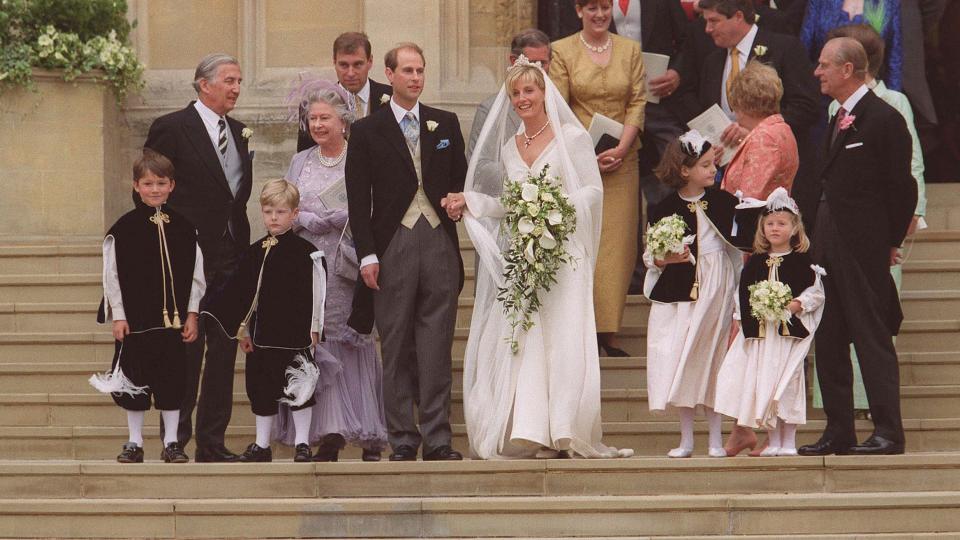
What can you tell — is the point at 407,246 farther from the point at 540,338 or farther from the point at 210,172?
the point at 210,172

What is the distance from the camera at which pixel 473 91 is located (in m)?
15.1

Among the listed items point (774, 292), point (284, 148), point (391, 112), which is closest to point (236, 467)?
point (391, 112)

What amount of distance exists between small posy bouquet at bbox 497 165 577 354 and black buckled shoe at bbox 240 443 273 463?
1375 mm

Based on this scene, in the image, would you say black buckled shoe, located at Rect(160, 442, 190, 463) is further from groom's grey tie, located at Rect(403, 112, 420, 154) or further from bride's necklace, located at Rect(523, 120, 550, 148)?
bride's necklace, located at Rect(523, 120, 550, 148)

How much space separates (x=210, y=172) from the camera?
11.5 meters

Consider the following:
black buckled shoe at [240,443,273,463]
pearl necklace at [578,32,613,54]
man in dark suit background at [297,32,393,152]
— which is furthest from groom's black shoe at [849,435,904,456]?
man in dark suit background at [297,32,393,152]

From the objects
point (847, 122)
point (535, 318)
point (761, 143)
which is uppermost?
point (847, 122)

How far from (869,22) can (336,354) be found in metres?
4.42

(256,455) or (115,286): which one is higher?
(115,286)

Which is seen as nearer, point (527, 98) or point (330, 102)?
point (527, 98)

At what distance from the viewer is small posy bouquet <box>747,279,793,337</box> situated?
34.1 ft

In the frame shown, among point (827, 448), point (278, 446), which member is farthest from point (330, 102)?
point (827, 448)

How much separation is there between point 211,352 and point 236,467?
3.68 ft

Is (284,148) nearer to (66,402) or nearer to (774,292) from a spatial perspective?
(66,402)
